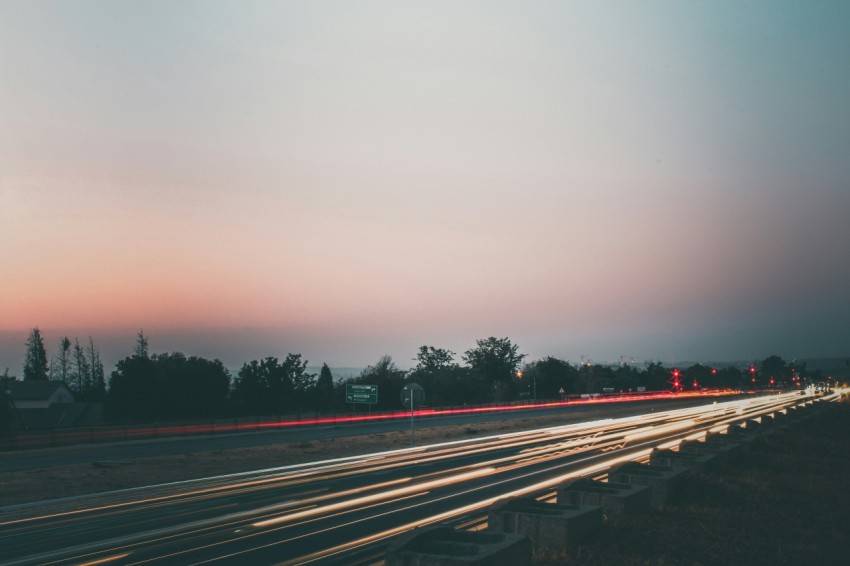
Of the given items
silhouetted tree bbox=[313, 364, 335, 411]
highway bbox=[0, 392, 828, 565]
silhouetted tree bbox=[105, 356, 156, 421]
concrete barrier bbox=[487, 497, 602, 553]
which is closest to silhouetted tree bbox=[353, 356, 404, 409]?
silhouetted tree bbox=[313, 364, 335, 411]

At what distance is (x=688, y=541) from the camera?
1168 centimetres

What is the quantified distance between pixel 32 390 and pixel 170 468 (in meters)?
61.6

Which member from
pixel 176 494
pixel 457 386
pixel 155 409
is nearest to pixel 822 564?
pixel 176 494

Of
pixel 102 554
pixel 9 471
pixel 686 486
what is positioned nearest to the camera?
pixel 102 554

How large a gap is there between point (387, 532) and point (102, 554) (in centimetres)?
495

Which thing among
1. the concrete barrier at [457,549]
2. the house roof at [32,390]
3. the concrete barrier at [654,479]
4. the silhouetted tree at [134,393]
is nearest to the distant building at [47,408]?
the house roof at [32,390]

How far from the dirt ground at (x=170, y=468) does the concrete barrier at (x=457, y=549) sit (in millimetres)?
16997

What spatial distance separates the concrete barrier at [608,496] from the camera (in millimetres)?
12648

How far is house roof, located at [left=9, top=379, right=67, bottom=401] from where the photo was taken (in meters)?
81.1

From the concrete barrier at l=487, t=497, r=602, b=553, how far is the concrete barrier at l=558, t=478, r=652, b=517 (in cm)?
108

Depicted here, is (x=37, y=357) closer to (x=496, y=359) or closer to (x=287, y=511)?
(x=496, y=359)

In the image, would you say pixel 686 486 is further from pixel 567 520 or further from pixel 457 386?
pixel 457 386

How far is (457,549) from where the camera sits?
342 inches

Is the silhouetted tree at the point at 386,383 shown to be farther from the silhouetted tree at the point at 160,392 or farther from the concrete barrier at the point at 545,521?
the concrete barrier at the point at 545,521
